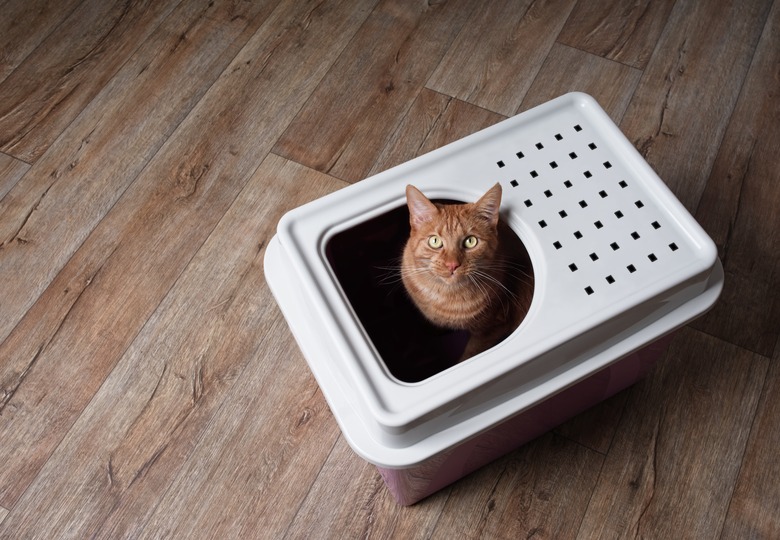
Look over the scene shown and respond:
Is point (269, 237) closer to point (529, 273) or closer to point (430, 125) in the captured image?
point (430, 125)

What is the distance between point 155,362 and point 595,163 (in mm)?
802

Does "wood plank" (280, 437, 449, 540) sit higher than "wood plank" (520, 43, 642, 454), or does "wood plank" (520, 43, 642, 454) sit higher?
"wood plank" (520, 43, 642, 454)

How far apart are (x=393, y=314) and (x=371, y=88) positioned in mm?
652

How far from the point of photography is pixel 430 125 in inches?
61.2

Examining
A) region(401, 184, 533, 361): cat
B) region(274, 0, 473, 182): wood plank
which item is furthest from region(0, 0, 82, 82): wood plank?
region(401, 184, 533, 361): cat

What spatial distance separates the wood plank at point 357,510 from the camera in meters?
1.14

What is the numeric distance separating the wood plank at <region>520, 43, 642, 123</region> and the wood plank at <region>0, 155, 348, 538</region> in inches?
28.7

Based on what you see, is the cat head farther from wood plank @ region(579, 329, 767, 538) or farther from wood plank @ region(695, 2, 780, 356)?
wood plank @ region(695, 2, 780, 356)

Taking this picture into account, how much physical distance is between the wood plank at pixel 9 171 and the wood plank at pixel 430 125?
27.7 inches

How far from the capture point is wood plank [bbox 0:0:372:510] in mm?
1245

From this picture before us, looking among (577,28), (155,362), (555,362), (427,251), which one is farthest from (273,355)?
(577,28)

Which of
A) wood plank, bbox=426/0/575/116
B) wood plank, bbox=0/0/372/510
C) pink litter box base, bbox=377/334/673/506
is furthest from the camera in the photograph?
wood plank, bbox=426/0/575/116

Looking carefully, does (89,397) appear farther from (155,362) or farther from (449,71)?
(449,71)

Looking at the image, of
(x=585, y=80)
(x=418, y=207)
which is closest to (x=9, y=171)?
(x=418, y=207)
